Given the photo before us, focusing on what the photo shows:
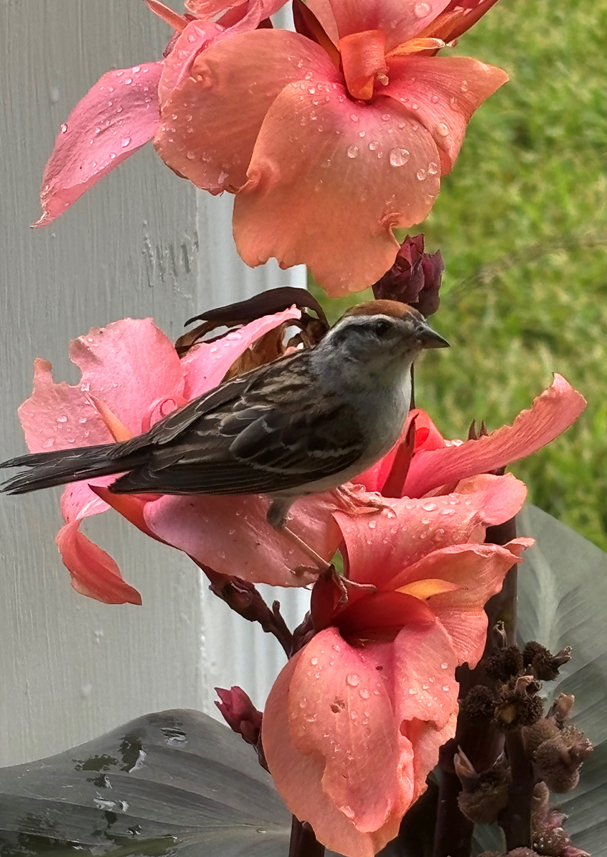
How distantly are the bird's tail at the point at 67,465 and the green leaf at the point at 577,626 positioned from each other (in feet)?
1.07

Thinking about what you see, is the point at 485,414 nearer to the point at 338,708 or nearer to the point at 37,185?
the point at 37,185

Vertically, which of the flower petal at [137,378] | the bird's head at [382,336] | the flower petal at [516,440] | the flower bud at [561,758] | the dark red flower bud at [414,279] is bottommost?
the flower bud at [561,758]

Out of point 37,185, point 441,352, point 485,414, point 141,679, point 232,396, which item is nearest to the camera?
point 232,396

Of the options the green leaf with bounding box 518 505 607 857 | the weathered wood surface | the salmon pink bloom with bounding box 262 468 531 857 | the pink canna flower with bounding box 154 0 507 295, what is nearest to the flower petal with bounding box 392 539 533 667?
the salmon pink bloom with bounding box 262 468 531 857

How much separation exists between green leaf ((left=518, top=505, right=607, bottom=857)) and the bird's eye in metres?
0.31

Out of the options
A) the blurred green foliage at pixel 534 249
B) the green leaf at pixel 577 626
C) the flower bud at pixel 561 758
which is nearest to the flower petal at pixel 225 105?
the flower bud at pixel 561 758

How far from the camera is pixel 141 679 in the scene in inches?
36.8

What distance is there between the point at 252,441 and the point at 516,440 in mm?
110

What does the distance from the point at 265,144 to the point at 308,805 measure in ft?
0.76

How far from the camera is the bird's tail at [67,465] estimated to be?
0.39 meters

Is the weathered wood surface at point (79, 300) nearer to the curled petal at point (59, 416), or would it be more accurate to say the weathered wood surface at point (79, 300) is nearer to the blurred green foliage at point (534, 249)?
the curled petal at point (59, 416)

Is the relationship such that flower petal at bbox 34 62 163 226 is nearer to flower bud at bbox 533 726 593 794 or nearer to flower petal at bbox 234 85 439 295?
flower petal at bbox 234 85 439 295

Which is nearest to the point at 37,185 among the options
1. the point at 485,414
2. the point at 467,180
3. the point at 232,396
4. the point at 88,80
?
the point at 88,80

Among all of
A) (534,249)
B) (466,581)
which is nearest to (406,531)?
(466,581)
